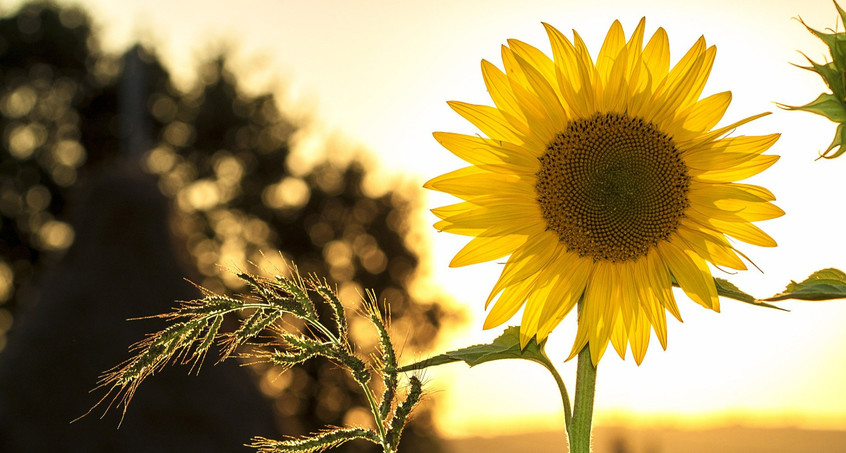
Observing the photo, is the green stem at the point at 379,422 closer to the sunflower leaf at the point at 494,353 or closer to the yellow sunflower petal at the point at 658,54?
the sunflower leaf at the point at 494,353

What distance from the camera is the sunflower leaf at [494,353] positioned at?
60.9 inches

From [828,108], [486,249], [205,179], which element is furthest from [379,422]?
[205,179]

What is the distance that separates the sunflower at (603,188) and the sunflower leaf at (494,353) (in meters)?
0.06

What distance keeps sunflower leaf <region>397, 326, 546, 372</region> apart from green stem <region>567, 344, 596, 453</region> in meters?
0.11

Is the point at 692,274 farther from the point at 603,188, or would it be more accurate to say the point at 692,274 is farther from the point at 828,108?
the point at 828,108

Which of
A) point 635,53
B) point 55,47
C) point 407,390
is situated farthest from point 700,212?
point 55,47

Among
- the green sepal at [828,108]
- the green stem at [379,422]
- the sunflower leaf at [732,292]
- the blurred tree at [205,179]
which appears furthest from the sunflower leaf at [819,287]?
the blurred tree at [205,179]

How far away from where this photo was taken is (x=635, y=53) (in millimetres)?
1900

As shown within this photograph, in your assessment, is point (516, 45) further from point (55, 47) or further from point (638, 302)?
point (55, 47)

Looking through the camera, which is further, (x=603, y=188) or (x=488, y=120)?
(x=603, y=188)

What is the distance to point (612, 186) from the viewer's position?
6.93ft

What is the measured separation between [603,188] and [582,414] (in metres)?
0.70

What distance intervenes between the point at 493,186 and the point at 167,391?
30.5 feet

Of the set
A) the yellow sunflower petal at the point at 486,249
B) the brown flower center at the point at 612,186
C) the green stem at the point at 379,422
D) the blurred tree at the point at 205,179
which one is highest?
the blurred tree at the point at 205,179
